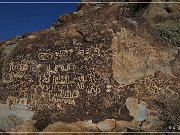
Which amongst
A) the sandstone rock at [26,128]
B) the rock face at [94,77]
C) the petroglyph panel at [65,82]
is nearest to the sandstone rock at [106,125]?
the rock face at [94,77]

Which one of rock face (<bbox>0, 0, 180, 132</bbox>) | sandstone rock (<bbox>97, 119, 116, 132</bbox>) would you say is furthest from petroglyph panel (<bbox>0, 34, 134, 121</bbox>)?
sandstone rock (<bbox>97, 119, 116, 132</bbox>)

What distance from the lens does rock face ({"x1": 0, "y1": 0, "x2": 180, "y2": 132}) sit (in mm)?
9711

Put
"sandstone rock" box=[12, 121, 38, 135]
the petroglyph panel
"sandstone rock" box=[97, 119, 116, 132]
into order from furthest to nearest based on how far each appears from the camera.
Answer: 1. the petroglyph panel
2. "sandstone rock" box=[12, 121, 38, 135]
3. "sandstone rock" box=[97, 119, 116, 132]

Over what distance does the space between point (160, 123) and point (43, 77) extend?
9.48 feet

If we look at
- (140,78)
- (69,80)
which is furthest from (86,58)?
(140,78)

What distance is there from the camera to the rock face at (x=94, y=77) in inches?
382

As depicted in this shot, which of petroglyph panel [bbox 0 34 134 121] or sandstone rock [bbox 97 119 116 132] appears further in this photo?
petroglyph panel [bbox 0 34 134 121]

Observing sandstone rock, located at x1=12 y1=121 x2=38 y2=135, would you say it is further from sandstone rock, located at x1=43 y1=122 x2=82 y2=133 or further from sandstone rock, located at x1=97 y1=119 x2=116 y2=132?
sandstone rock, located at x1=97 y1=119 x2=116 y2=132

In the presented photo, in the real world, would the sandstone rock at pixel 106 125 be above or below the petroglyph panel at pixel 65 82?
below

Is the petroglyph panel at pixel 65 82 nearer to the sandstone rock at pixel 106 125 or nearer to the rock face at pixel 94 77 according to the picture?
the rock face at pixel 94 77

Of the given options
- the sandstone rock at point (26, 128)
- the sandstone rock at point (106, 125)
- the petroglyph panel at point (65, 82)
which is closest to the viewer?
the sandstone rock at point (106, 125)

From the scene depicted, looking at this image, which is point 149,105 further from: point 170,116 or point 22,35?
point 22,35

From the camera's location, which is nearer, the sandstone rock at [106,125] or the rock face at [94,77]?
the sandstone rock at [106,125]

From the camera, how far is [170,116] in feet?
31.7
